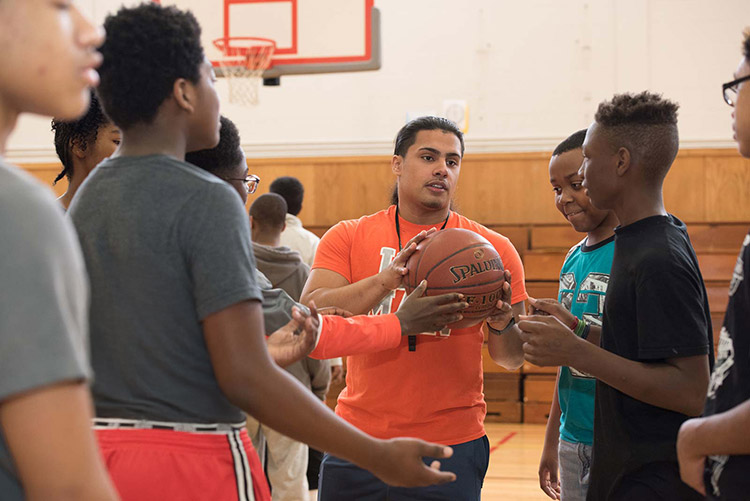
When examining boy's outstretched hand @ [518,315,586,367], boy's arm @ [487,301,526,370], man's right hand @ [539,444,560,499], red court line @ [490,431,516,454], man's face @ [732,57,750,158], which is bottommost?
red court line @ [490,431,516,454]

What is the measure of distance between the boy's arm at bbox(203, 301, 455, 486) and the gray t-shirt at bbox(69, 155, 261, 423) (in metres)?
0.04

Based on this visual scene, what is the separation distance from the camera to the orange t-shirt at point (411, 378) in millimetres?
2680

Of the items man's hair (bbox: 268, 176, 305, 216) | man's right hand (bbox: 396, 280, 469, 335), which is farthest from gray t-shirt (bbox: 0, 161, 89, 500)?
man's hair (bbox: 268, 176, 305, 216)

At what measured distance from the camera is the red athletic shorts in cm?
139

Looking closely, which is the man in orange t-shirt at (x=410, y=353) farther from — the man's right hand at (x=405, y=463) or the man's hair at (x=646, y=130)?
the man's right hand at (x=405, y=463)

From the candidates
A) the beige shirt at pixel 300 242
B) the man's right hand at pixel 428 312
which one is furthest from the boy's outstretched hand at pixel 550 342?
the beige shirt at pixel 300 242

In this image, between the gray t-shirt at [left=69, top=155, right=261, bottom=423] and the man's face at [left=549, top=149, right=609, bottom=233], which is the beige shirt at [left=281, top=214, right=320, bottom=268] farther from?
the gray t-shirt at [left=69, top=155, right=261, bottom=423]

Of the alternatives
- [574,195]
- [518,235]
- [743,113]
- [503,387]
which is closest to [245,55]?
[518,235]

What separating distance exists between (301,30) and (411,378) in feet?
19.5

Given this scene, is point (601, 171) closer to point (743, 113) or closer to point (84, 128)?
point (743, 113)

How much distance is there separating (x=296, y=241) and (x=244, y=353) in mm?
4552

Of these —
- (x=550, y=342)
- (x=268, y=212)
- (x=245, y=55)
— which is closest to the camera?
(x=550, y=342)

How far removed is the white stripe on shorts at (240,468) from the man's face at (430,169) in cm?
166

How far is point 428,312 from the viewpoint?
246 centimetres
